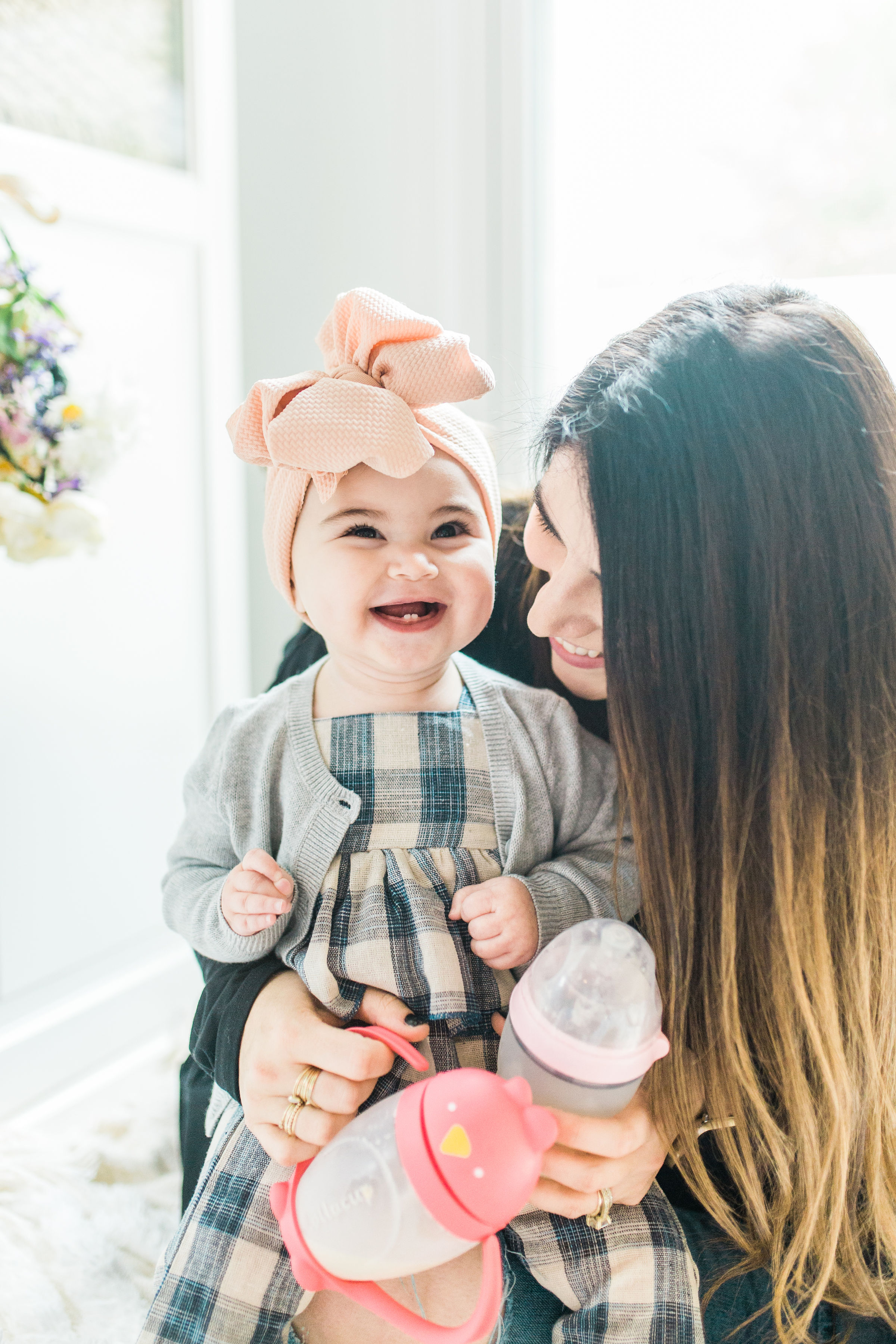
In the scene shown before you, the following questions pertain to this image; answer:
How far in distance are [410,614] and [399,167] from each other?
3.95ft

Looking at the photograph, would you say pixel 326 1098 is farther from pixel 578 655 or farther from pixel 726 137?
pixel 726 137

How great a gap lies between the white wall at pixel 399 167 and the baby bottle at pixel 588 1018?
0.96 metres

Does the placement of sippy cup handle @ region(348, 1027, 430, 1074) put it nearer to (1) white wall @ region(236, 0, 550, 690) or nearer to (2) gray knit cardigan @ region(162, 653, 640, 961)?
(2) gray knit cardigan @ region(162, 653, 640, 961)

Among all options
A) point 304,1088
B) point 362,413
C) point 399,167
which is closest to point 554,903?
point 304,1088

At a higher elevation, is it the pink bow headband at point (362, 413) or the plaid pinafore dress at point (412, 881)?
the pink bow headband at point (362, 413)

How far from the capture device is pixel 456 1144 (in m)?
0.65

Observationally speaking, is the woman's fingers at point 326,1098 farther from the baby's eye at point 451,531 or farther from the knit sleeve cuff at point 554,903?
the baby's eye at point 451,531

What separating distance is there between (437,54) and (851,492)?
4.47 ft

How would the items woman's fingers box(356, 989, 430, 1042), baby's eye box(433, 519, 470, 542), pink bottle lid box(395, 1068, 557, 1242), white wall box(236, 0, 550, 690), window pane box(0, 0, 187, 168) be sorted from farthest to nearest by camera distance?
white wall box(236, 0, 550, 690)
window pane box(0, 0, 187, 168)
baby's eye box(433, 519, 470, 542)
woman's fingers box(356, 989, 430, 1042)
pink bottle lid box(395, 1068, 557, 1242)

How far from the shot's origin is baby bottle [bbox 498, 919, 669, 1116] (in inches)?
27.6

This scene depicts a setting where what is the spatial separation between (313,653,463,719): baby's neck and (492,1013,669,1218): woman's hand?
0.42 m

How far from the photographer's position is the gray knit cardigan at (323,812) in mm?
946

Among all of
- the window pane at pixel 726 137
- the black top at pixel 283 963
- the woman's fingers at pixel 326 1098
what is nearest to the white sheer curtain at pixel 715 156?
the window pane at pixel 726 137

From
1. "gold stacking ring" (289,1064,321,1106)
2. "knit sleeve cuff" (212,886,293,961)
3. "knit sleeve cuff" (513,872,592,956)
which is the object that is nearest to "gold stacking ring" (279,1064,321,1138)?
"gold stacking ring" (289,1064,321,1106)
